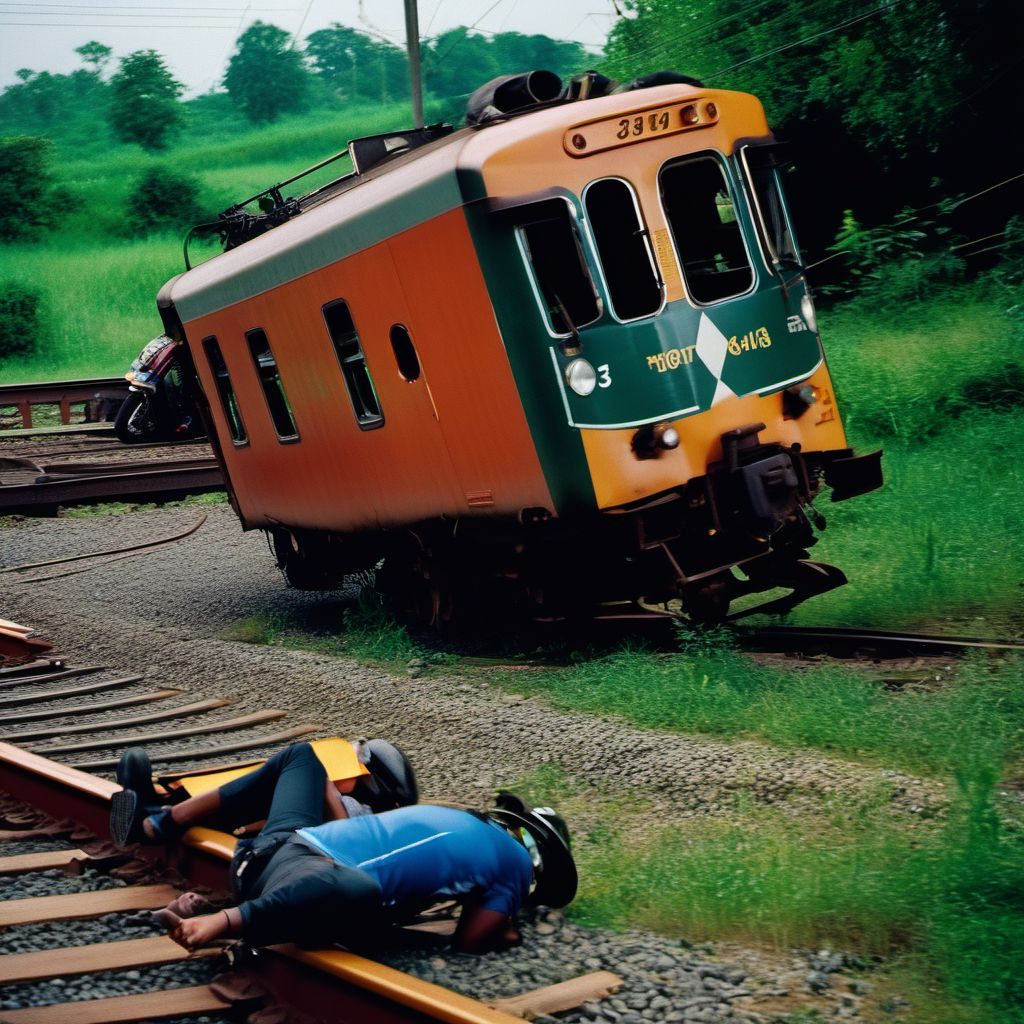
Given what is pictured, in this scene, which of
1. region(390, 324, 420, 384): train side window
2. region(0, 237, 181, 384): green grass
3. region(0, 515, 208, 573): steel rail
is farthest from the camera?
region(0, 237, 181, 384): green grass

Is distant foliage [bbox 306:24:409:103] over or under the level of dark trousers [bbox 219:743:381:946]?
over

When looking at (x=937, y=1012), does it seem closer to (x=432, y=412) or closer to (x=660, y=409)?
(x=660, y=409)

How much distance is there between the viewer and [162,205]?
194 ft

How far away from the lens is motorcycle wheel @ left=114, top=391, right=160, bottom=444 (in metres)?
23.6

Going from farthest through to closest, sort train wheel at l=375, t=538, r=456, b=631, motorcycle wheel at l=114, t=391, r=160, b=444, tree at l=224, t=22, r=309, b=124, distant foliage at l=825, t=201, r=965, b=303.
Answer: tree at l=224, t=22, r=309, b=124
motorcycle wheel at l=114, t=391, r=160, b=444
distant foliage at l=825, t=201, r=965, b=303
train wheel at l=375, t=538, r=456, b=631

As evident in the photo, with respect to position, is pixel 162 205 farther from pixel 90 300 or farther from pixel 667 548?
pixel 667 548

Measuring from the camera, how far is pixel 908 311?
2027 centimetres

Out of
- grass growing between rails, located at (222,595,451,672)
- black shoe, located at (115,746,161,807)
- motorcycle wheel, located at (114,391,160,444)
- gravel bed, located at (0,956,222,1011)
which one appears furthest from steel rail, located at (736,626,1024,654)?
motorcycle wheel, located at (114,391,160,444)

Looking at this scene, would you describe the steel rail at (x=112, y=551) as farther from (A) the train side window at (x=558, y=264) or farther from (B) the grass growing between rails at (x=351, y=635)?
(A) the train side window at (x=558, y=264)

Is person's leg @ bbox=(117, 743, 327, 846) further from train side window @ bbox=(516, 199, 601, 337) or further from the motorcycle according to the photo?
the motorcycle

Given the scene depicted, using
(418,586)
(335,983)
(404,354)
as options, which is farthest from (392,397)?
(335,983)

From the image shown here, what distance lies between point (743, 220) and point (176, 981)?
625 centimetres

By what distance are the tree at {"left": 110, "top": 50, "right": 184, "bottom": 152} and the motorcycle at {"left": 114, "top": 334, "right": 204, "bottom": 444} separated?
56.0 metres

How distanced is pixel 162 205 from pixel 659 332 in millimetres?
54172
